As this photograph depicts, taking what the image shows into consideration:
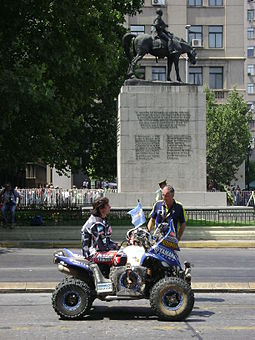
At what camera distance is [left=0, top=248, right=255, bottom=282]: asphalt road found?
1334 cm

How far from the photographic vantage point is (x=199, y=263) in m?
16.5

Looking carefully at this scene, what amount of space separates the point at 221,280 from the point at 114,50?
20.4m

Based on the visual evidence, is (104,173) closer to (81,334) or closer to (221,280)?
(221,280)

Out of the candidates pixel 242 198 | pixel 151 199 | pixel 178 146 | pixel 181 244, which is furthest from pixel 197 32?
pixel 181 244

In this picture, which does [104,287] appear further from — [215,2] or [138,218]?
[215,2]

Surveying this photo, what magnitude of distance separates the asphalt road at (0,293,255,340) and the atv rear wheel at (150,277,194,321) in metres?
0.13

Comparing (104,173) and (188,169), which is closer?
(188,169)

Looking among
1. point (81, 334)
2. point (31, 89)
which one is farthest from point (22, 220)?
point (81, 334)

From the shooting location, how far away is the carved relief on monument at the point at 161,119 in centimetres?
2695

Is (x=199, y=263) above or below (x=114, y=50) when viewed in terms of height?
below

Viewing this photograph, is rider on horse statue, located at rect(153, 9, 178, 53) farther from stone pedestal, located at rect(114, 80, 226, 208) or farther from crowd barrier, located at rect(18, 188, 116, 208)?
crowd barrier, located at rect(18, 188, 116, 208)

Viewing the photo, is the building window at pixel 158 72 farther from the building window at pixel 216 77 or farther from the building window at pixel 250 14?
the building window at pixel 250 14

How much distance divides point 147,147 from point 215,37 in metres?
42.9

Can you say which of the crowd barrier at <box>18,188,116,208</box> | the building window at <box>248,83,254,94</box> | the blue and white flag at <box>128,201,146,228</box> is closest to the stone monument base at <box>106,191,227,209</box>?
the crowd barrier at <box>18,188,116,208</box>
